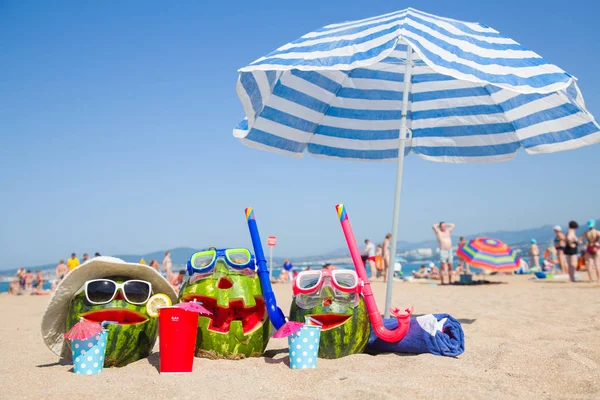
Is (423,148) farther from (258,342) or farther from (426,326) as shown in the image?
(258,342)

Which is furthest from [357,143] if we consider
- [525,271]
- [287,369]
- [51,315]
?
[525,271]

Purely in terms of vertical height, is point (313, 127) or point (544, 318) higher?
point (313, 127)

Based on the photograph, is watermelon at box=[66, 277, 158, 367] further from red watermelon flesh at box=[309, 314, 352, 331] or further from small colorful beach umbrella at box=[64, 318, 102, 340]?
red watermelon flesh at box=[309, 314, 352, 331]

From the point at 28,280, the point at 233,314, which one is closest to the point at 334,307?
the point at 233,314

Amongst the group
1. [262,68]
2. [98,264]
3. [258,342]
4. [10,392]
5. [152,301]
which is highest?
[262,68]

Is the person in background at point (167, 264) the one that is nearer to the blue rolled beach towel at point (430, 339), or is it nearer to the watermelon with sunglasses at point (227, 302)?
the watermelon with sunglasses at point (227, 302)

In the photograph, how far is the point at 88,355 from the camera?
3477mm

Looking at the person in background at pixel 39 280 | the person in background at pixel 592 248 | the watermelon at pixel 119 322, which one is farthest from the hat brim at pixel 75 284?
the person in background at pixel 39 280

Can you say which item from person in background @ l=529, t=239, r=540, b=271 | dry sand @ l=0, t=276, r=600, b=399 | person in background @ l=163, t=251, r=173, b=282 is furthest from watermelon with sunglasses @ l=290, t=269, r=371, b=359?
person in background @ l=529, t=239, r=540, b=271

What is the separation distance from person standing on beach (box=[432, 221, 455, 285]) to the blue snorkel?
1006 cm

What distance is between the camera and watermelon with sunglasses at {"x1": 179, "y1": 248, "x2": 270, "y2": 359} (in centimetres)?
381

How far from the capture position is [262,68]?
4113 millimetres

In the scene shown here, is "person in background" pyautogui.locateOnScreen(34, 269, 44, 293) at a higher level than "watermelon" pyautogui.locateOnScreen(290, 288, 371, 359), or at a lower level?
lower

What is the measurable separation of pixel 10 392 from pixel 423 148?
16.9 ft
